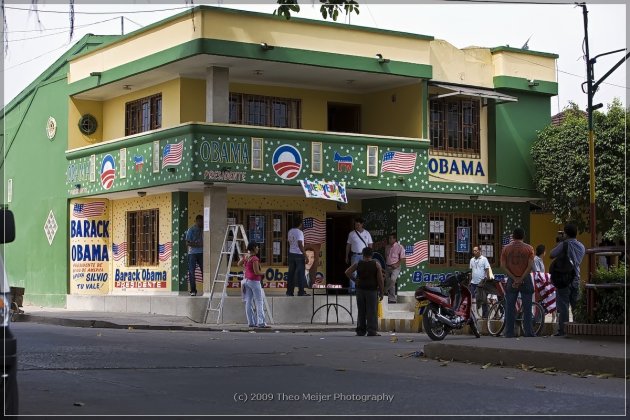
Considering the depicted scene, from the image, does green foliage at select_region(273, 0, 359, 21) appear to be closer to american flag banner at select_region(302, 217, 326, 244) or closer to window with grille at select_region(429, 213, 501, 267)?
american flag banner at select_region(302, 217, 326, 244)

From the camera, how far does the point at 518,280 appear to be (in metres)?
17.5

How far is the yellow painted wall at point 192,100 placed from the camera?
2748 cm

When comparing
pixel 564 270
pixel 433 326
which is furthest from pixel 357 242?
pixel 564 270

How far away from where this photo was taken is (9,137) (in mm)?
35594

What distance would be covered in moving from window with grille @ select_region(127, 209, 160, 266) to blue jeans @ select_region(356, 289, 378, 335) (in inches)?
396

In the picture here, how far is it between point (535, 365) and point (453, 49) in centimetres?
1885

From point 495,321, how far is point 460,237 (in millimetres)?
11624

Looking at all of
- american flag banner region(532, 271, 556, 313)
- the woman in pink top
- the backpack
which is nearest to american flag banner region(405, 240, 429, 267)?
the woman in pink top

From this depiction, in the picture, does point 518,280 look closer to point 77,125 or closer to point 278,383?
point 278,383

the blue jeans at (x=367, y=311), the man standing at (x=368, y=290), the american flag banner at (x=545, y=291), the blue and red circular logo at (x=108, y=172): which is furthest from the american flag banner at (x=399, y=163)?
the blue jeans at (x=367, y=311)

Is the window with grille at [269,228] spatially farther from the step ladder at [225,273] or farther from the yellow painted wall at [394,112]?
the yellow painted wall at [394,112]

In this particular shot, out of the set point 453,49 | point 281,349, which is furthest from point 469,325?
point 453,49

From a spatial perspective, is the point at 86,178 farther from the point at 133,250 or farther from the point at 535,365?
the point at 535,365

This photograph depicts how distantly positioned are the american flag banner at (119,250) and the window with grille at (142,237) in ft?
0.50
